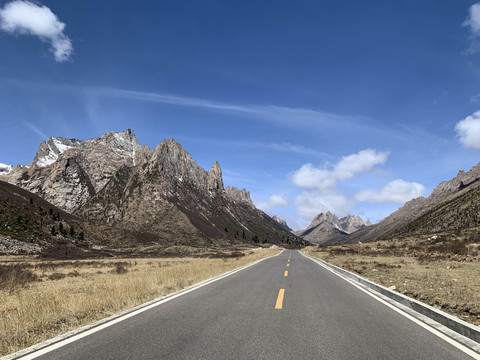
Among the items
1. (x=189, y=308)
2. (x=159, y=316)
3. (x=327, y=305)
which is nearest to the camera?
(x=159, y=316)

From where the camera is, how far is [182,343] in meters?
5.70

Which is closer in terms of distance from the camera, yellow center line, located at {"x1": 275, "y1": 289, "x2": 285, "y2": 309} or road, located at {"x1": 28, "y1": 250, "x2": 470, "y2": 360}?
road, located at {"x1": 28, "y1": 250, "x2": 470, "y2": 360}

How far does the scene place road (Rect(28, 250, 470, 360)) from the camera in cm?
521

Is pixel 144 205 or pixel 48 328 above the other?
pixel 144 205

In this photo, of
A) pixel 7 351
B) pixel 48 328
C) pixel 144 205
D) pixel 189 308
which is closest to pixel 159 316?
pixel 189 308

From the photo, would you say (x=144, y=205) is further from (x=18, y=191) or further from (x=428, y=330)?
(x=428, y=330)

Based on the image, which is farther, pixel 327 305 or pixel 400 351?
pixel 327 305

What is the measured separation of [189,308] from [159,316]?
1176mm

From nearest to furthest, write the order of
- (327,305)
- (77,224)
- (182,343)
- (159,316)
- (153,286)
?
(182,343) < (159,316) < (327,305) < (153,286) < (77,224)

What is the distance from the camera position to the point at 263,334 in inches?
249

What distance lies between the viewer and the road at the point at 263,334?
521 centimetres

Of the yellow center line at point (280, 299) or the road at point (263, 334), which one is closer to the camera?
the road at point (263, 334)

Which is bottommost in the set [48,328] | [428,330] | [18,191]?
[48,328]

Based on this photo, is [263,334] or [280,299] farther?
[280,299]
